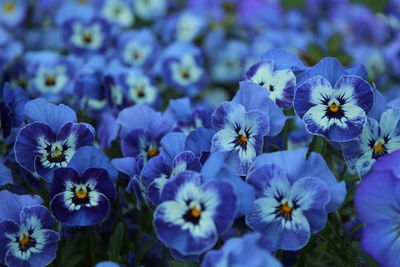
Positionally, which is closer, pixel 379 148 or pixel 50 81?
pixel 379 148

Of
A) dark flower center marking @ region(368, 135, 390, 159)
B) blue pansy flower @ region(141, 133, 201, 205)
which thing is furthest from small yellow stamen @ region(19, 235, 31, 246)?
dark flower center marking @ region(368, 135, 390, 159)

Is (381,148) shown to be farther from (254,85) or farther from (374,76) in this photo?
(374,76)

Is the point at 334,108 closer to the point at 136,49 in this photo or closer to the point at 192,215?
the point at 192,215

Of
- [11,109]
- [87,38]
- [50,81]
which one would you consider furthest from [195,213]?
[87,38]

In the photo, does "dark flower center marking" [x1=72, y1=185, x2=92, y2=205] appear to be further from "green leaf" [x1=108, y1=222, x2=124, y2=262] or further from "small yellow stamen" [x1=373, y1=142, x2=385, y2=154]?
"small yellow stamen" [x1=373, y1=142, x2=385, y2=154]

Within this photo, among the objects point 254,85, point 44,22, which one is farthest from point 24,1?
point 254,85

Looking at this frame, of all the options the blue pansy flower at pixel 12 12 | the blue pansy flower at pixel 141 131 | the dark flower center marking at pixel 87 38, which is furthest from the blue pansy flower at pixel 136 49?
the blue pansy flower at pixel 141 131

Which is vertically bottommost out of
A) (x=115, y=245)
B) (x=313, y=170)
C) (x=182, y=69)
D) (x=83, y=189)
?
(x=182, y=69)
